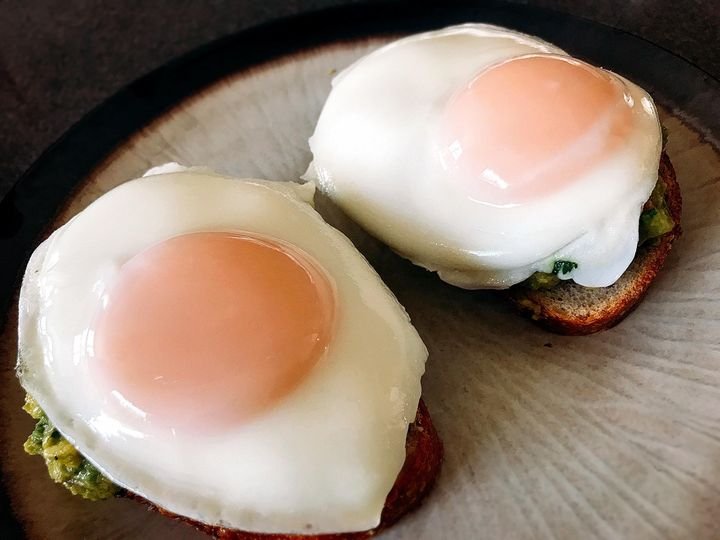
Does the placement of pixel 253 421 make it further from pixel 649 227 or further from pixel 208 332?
pixel 649 227

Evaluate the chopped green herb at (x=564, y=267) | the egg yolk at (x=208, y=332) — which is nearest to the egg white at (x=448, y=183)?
the chopped green herb at (x=564, y=267)

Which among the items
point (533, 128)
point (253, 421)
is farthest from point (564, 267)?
point (253, 421)

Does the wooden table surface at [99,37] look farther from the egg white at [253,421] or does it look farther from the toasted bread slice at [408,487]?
the toasted bread slice at [408,487]

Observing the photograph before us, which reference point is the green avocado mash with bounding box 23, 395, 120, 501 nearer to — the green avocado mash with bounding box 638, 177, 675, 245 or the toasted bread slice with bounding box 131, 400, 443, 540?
the toasted bread slice with bounding box 131, 400, 443, 540

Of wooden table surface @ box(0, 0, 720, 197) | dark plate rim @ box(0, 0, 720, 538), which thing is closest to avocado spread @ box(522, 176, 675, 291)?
dark plate rim @ box(0, 0, 720, 538)

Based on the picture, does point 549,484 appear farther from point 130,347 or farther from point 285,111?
point 285,111

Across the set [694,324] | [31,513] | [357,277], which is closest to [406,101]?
[357,277]
